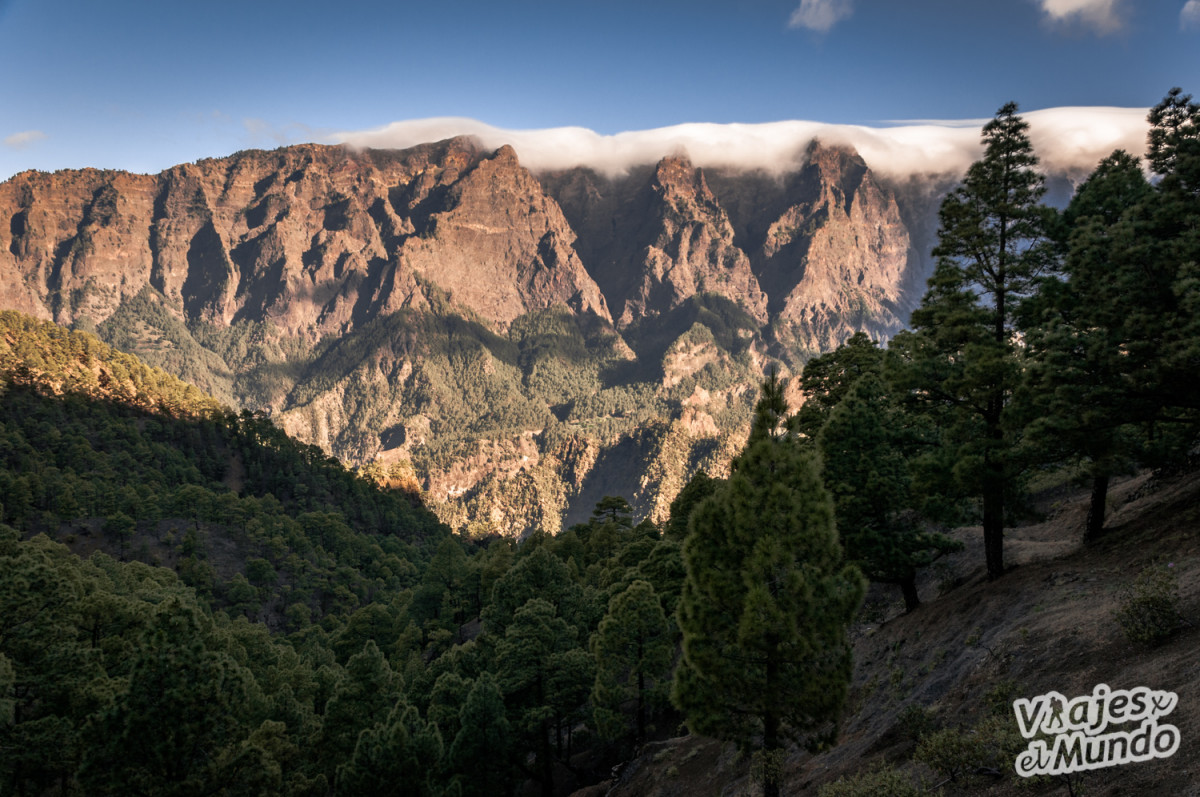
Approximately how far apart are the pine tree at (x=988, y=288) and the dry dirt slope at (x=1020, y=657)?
319cm

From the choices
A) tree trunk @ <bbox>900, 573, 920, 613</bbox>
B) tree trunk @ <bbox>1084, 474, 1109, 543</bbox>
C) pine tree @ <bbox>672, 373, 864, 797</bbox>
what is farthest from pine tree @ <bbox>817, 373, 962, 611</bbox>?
pine tree @ <bbox>672, 373, 864, 797</bbox>

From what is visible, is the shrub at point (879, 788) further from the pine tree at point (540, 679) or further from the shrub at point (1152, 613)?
the pine tree at point (540, 679)

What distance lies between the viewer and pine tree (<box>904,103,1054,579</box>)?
79.4 feet

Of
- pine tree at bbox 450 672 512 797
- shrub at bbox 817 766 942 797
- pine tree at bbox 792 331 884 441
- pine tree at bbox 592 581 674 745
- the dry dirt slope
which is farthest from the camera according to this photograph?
pine tree at bbox 792 331 884 441

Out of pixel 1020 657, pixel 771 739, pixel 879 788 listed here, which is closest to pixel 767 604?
pixel 771 739

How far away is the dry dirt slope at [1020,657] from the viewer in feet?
45.4

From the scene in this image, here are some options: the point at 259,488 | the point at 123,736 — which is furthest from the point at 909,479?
the point at 259,488

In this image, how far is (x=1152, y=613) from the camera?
15680 mm

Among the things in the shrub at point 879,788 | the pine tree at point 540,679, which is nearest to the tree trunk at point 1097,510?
the shrub at point 879,788

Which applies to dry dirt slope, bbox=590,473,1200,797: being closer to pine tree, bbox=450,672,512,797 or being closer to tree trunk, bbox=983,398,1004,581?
tree trunk, bbox=983,398,1004,581

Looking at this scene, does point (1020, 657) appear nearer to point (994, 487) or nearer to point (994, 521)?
point (994, 487)

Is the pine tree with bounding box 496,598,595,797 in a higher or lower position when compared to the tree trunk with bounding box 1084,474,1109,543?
lower

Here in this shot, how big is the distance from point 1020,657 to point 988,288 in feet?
43.7

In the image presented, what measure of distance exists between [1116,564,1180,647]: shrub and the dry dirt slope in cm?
31
